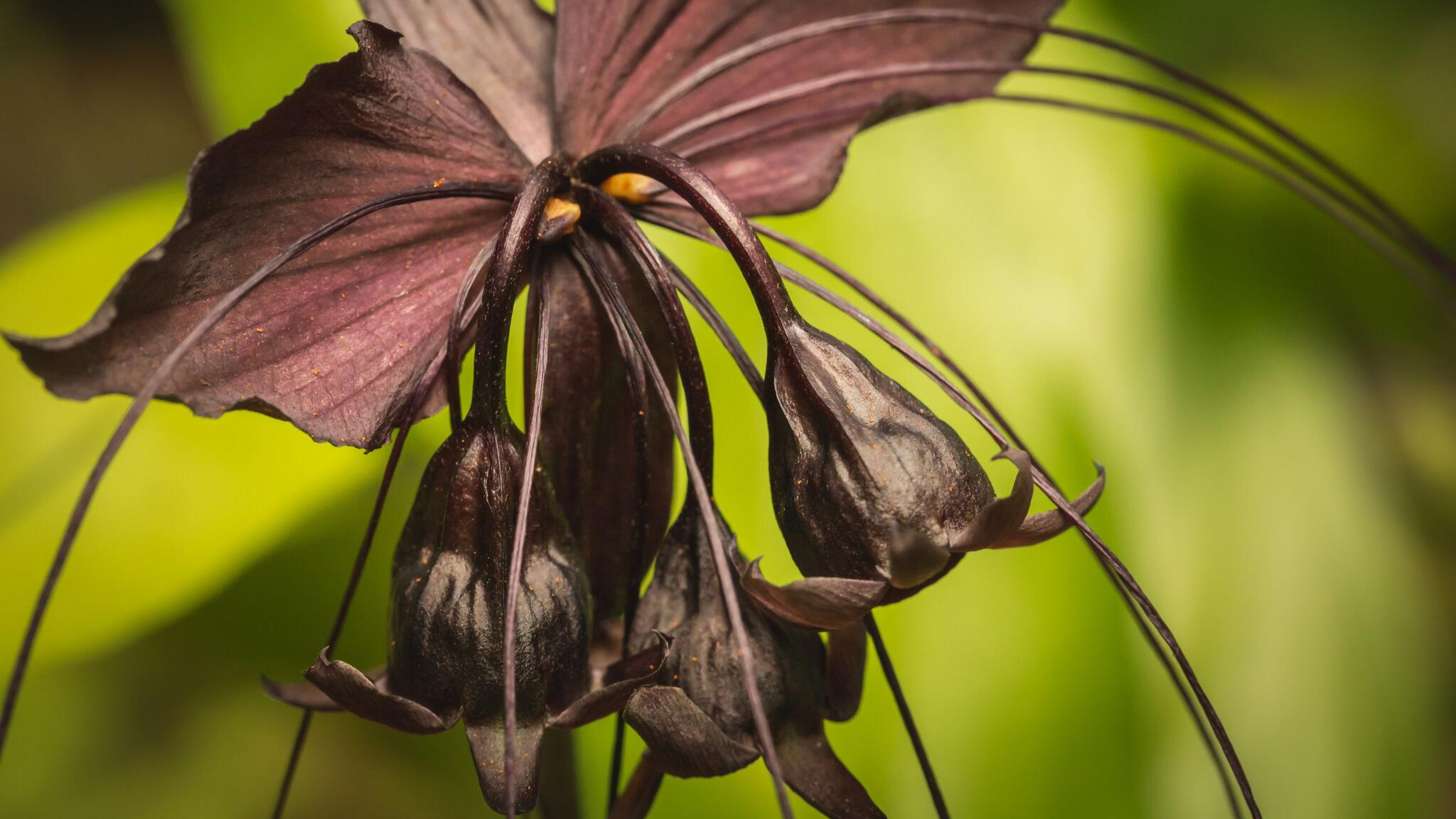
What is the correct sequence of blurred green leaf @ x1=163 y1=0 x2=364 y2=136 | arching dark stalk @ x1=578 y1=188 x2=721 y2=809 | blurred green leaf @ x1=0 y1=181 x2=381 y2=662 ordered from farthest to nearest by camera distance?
blurred green leaf @ x1=163 y1=0 x2=364 y2=136 < blurred green leaf @ x1=0 y1=181 x2=381 y2=662 < arching dark stalk @ x1=578 y1=188 x2=721 y2=809

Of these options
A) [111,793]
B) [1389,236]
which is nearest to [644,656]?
[1389,236]

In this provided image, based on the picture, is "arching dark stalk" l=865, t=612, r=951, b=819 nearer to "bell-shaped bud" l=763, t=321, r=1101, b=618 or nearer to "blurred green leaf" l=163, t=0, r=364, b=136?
"bell-shaped bud" l=763, t=321, r=1101, b=618

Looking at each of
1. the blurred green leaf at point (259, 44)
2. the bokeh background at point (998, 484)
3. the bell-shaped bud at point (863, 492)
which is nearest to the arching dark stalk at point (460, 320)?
the bell-shaped bud at point (863, 492)

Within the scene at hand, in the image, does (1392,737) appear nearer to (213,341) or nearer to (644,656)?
(644,656)

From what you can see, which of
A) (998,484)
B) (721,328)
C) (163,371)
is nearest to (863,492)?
(721,328)

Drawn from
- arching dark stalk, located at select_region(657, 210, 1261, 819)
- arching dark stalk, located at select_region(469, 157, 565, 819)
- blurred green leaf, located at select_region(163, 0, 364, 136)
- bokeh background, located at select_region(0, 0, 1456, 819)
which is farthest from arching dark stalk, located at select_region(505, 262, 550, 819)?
blurred green leaf, located at select_region(163, 0, 364, 136)

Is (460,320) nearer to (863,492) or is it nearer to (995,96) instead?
(863,492)
